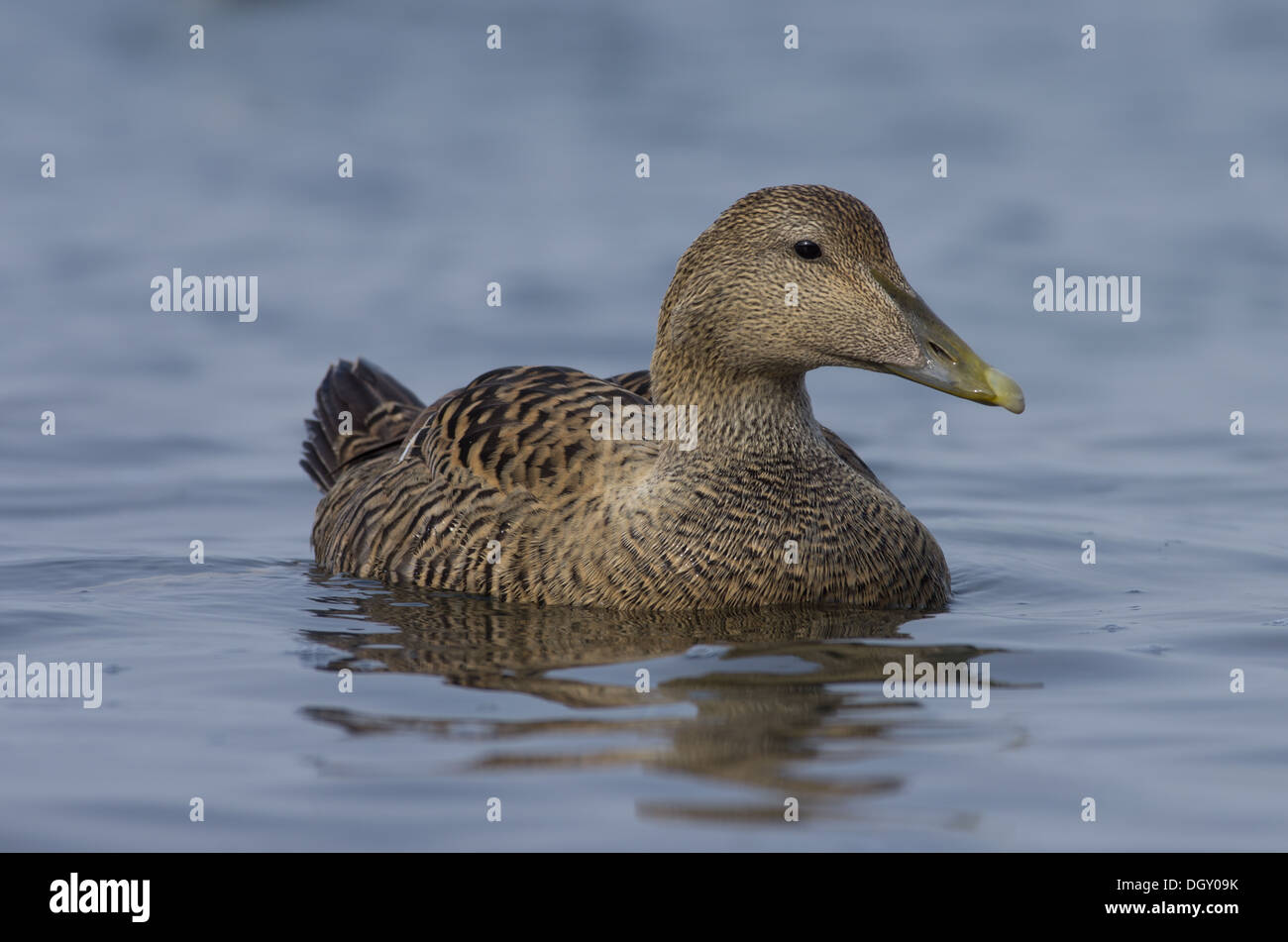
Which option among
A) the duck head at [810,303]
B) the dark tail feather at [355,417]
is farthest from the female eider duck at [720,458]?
the dark tail feather at [355,417]

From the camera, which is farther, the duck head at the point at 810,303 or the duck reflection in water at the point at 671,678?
the duck head at the point at 810,303

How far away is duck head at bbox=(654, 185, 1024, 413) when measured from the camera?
7570 mm

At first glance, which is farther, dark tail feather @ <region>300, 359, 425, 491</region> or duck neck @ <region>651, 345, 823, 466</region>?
dark tail feather @ <region>300, 359, 425, 491</region>

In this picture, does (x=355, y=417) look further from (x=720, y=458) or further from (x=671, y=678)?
(x=671, y=678)

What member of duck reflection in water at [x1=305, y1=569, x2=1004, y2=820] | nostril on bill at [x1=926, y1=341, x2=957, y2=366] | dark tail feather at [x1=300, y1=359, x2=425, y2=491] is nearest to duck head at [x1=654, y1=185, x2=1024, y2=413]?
nostril on bill at [x1=926, y1=341, x2=957, y2=366]

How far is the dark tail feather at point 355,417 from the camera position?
32.5ft

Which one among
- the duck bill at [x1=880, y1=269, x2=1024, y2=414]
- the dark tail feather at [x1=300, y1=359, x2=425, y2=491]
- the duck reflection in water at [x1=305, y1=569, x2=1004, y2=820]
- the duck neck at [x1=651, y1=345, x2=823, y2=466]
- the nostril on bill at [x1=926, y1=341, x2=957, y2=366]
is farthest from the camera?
the dark tail feather at [x1=300, y1=359, x2=425, y2=491]

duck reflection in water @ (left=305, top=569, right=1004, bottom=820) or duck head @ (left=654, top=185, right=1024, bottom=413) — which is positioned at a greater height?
duck head @ (left=654, top=185, right=1024, bottom=413)

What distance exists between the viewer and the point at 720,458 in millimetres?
8031

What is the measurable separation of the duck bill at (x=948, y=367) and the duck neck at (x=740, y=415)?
1.71ft

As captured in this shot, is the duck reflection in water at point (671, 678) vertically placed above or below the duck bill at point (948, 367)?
below

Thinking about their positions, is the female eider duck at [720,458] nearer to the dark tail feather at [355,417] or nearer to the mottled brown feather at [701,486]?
the mottled brown feather at [701,486]

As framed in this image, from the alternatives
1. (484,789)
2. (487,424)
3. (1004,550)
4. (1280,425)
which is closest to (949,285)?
(1280,425)

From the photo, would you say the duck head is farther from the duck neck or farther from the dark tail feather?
the dark tail feather
